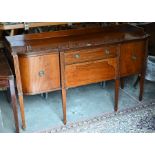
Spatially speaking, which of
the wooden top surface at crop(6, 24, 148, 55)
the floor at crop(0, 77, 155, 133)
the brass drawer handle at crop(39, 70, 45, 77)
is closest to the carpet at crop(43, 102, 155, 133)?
the floor at crop(0, 77, 155, 133)

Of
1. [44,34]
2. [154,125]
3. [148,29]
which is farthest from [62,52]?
[148,29]

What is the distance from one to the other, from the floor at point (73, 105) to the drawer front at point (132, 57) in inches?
14.3

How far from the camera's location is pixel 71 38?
189cm

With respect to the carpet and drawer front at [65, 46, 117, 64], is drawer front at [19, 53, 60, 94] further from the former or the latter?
the carpet

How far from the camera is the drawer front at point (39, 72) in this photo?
1.61m

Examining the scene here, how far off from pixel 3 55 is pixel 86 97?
2.73 feet

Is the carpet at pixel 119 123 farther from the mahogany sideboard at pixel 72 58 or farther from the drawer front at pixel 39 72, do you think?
the drawer front at pixel 39 72

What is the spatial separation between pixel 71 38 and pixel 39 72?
0.41 m

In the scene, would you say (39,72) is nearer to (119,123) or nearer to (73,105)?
(73,105)

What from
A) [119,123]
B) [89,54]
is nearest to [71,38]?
[89,54]

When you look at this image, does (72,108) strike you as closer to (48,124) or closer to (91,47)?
(48,124)

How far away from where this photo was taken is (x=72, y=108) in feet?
7.00

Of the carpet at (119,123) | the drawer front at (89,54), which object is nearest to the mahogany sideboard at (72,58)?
the drawer front at (89,54)

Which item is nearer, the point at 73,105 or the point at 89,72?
the point at 89,72
